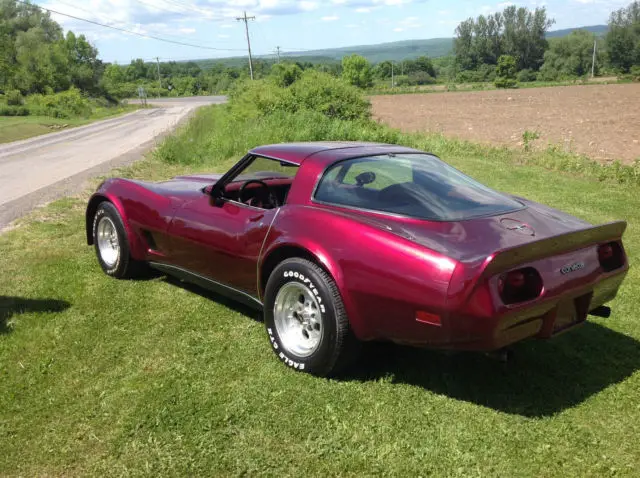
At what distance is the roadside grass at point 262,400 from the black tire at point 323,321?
125 millimetres

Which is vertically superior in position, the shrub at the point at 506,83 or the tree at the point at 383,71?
the tree at the point at 383,71

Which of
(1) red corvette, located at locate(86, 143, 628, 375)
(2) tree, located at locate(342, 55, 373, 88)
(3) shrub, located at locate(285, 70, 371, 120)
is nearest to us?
(1) red corvette, located at locate(86, 143, 628, 375)

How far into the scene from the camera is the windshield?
344 centimetres

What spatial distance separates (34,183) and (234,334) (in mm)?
9444

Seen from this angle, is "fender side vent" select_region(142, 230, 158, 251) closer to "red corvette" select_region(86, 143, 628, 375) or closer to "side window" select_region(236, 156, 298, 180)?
"red corvette" select_region(86, 143, 628, 375)

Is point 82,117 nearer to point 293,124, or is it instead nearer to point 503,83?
point 293,124

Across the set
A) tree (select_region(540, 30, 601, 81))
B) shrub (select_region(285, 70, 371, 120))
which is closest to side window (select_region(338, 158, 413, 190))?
shrub (select_region(285, 70, 371, 120))

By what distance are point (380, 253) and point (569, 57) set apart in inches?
4893

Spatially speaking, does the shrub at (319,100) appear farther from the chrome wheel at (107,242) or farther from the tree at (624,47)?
the tree at (624,47)

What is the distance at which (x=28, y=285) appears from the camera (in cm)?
538

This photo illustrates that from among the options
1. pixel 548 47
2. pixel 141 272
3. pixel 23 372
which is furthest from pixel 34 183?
pixel 548 47

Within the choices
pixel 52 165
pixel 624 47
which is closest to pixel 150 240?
pixel 52 165

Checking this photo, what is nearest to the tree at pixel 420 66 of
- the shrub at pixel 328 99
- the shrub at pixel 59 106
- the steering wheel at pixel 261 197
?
the shrub at pixel 59 106

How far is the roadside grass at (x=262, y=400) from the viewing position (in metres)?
2.82
